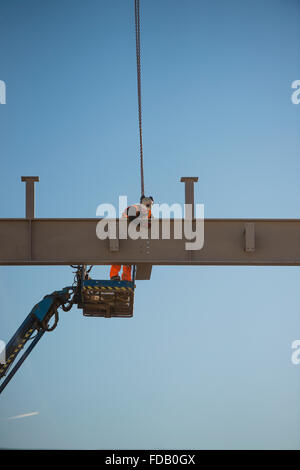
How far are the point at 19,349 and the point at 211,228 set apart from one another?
264 inches

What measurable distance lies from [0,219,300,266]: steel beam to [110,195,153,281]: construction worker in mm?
427

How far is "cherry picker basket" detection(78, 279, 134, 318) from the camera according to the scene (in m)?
14.1

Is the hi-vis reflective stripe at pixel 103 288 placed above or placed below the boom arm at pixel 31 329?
above

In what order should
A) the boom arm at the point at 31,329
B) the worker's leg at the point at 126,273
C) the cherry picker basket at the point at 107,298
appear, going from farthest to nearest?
1. the boom arm at the point at 31,329
2. the cherry picker basket at the point at 107,298
3. the worker's leg at the point at 126,273

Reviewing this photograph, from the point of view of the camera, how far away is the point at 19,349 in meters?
16.4

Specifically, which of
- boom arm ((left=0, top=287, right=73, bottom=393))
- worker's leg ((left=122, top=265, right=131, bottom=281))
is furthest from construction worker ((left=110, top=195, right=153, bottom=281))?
boom arm ((left=0, top=287, right=73, bottom=393))

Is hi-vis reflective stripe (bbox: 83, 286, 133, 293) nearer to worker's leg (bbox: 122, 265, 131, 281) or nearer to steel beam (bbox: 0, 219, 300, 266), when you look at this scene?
worker's leg (bbox: 122, 265, 131, 281)

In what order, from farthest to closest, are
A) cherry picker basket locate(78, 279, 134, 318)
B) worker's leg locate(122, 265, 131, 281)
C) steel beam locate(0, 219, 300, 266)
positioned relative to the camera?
cherry picker basket locate(78, 279, 134, 318) → worker's leg locate(122, 265, 131, 281) → steel beam locate(0, 219, 300, 266)

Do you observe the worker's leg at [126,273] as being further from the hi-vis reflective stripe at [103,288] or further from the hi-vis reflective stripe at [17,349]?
the hi-vis reflective stripe at [17,349]

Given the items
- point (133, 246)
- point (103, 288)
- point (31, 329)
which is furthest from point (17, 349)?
point (133, 246)

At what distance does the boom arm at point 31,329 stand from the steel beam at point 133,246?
14.9 ft

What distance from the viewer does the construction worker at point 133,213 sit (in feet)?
38.4

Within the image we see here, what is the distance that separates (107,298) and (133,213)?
328cm

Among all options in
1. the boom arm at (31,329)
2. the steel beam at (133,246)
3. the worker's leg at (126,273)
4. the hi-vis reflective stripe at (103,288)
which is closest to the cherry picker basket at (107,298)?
the hi-vis reflective stripe at (103,288)
